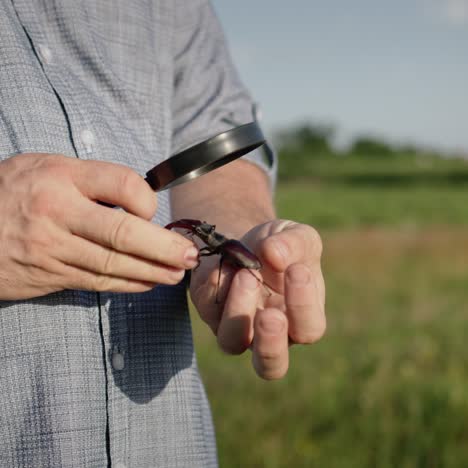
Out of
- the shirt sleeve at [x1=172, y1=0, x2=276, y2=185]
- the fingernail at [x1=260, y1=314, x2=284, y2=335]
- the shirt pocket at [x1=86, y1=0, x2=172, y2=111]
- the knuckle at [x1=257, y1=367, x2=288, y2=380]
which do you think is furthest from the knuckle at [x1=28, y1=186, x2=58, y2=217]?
the shirt sleeve at [x1=172, y1=0, x2=276, y2=185]

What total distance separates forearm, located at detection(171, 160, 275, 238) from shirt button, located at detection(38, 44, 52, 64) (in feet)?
2.51

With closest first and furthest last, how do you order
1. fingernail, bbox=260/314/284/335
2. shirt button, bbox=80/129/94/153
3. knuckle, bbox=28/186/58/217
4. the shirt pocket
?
knuckle, bbox=28/186/58/217
fingernail, bbox=260/314/284/335
shirt button, bbox=80/129/94/153
the shirt pocket

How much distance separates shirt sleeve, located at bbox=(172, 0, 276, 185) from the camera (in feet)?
9.04

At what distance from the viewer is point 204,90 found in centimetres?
282

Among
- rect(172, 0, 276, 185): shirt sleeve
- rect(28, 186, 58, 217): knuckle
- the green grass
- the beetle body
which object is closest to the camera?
rect(28, 186, 58, 217): knuckle

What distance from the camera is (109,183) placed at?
1.67 meters

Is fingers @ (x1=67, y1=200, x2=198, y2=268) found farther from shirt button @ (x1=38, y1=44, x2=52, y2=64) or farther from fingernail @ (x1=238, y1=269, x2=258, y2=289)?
shirt button @ (x1=38, y1=44, x2=52, y2=64)

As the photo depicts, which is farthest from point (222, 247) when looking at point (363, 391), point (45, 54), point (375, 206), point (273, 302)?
point (375, 206)

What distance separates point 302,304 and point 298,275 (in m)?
0.08

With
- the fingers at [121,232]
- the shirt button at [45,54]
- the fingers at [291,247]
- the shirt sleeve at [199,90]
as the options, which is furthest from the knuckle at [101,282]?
the shirt sleeve at [199,90]

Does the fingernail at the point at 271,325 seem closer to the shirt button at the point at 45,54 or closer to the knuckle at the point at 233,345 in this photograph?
the knuckle at the point at 233,345

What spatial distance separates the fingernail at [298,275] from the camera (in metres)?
1.79

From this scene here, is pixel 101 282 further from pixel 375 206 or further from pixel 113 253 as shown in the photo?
pixel 375 206

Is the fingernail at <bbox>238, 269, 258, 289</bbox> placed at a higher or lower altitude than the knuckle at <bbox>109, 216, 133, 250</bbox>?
lower
